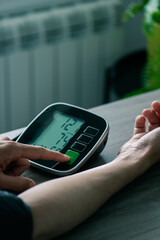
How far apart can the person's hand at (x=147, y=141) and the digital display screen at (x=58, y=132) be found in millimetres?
99

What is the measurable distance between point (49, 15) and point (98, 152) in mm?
1085

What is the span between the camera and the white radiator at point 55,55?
5.57 feet

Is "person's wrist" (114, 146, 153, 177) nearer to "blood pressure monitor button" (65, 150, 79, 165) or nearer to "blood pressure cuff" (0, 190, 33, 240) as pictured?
"blood pressure monitor button" (65, 150, 79, 165)

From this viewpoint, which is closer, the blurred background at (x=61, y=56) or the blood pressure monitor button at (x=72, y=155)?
the blood pressure monitor button at (x=72, y=155)

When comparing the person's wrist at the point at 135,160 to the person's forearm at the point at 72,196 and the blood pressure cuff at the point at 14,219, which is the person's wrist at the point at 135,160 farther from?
the blood pressure cuff at the point at 14,219

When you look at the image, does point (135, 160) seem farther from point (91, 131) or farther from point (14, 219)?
point (14, 219)

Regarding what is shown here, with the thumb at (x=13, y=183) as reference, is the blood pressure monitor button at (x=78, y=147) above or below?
above

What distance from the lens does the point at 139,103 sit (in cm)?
101

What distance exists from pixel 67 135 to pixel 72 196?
18cm

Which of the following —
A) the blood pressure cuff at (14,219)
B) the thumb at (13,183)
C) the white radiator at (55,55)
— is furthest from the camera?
the white radiator at (55,55)

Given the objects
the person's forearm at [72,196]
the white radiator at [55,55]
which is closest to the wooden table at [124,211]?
the person's forearm at [72,196]

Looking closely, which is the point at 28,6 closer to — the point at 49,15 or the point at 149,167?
the point at 49,15

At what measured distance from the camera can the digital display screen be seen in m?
0.78

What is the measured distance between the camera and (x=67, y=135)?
0.79 meters
